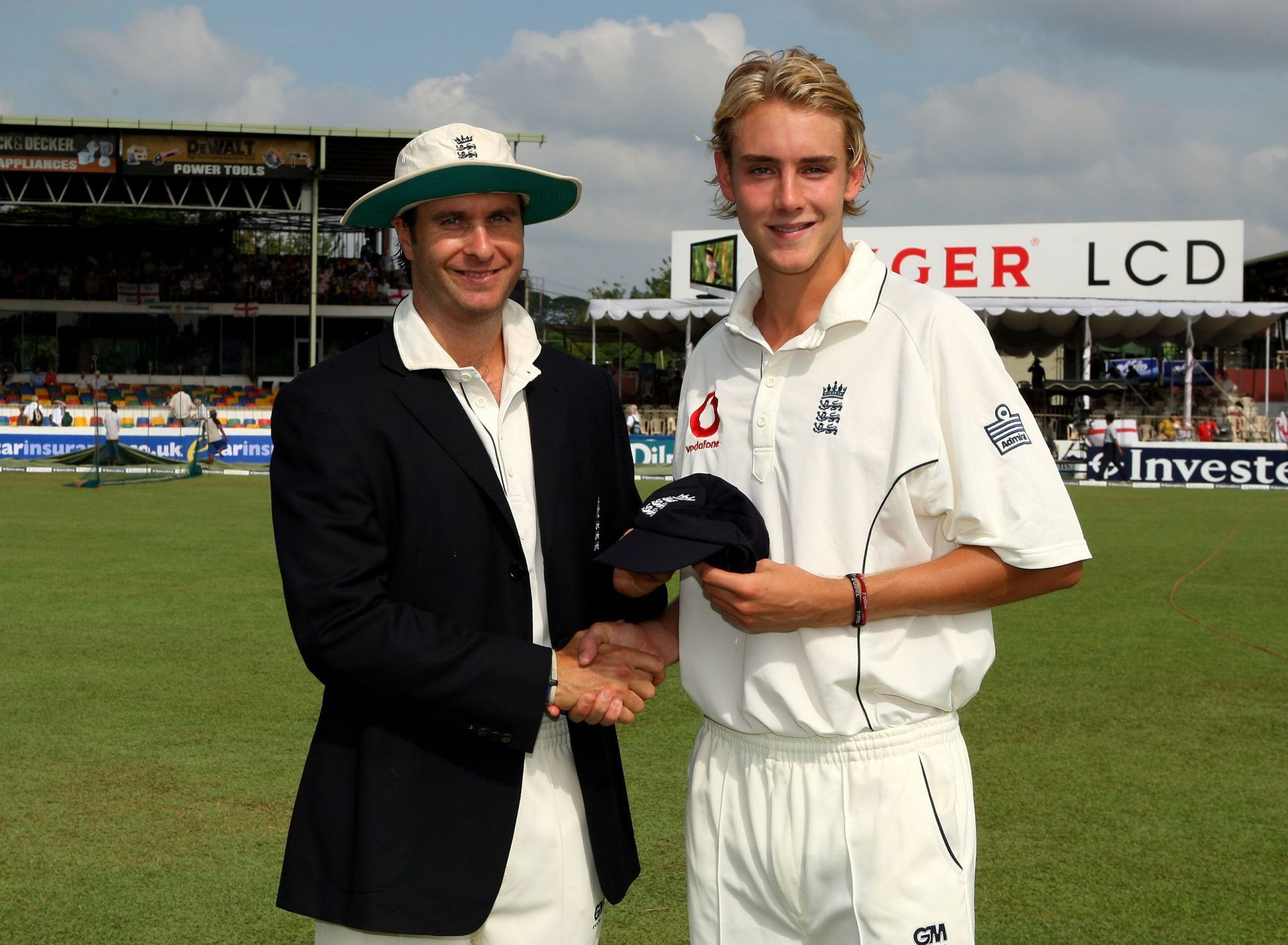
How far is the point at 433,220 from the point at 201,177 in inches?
1456

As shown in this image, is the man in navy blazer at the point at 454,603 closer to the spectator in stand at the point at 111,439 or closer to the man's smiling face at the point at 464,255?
the man's smiling face at the point at 464,255

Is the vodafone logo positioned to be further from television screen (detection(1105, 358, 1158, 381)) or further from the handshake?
television screen (detection(1105, 358, 1158, 381))

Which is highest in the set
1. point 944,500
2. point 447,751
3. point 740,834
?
point 944,500

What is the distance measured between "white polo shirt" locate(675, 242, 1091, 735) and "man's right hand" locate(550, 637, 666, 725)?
0.61 feet

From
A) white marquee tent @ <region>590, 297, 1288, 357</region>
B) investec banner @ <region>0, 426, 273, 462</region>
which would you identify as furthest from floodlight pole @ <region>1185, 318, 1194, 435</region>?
investec banner @ <region>0, 426, 273, 462</region>

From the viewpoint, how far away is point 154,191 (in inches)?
1661

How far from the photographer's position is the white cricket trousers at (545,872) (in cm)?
254

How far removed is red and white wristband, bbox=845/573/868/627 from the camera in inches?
91.7

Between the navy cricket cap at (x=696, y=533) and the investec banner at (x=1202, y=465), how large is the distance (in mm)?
25881

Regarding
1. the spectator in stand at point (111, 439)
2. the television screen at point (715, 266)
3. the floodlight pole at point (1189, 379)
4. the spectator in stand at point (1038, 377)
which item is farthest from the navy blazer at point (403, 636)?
the television screen at point (715, 266)

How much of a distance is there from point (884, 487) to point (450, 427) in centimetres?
85

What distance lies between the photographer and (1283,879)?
4566mm

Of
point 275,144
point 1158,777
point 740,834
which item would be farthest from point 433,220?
point 275,144

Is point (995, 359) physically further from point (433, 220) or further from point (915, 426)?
point (433, 220)
